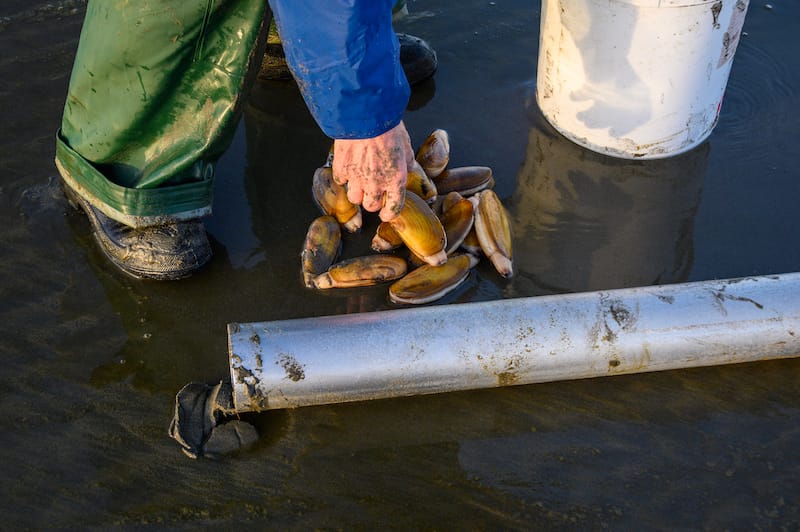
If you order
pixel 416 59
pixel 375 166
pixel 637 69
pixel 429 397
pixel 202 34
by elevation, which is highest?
pixel 202 34

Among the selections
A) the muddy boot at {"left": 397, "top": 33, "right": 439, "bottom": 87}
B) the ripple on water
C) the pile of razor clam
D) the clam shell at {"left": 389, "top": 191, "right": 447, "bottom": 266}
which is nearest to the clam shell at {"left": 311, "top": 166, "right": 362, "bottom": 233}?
the pile of razor clam

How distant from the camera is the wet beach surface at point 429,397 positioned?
1.89 m

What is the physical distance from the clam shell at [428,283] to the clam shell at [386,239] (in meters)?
0.14

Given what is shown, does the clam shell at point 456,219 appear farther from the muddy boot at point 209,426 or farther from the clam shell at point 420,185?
the muddy boot at point 209,426

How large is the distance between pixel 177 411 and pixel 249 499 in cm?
30

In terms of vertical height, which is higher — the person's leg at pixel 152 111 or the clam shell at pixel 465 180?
the person's leg at pixel 152 111

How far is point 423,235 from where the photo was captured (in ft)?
7.82

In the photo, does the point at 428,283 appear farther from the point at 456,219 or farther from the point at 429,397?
the point at 429,397

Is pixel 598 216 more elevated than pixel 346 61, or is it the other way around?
pixel 346 61

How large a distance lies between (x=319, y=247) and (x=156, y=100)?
2.12ft

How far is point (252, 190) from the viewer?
9.23 ft

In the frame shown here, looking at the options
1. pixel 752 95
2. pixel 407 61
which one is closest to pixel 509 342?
pixel 407 61

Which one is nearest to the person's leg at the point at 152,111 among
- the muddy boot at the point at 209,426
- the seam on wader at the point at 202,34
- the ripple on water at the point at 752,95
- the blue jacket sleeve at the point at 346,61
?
the seam on wader at the point at 202,34

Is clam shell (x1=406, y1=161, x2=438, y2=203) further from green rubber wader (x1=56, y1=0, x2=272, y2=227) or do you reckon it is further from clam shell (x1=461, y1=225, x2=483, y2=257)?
green rubber wader (x1=56, y1=0, x2=272, y2=227)
